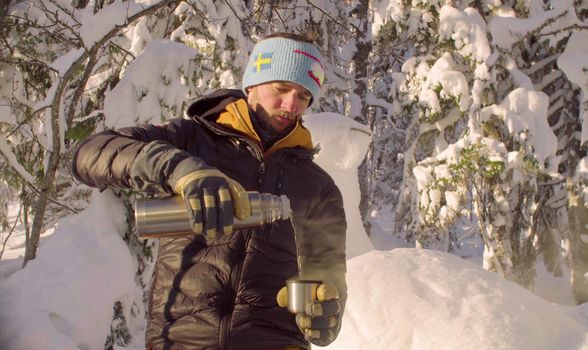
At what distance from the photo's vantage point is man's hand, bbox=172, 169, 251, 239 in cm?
138

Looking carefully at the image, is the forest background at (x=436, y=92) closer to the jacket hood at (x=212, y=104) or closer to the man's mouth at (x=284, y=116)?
the jacket hood at (x=212, y=104)

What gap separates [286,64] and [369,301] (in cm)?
186

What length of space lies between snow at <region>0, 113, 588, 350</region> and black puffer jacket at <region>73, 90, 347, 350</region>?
141 centimetres

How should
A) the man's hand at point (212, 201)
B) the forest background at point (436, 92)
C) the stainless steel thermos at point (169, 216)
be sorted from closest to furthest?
the man's hand at point (212, 201), the stainless steel thermos at point (169, 216), the forest background at point (436, 92)

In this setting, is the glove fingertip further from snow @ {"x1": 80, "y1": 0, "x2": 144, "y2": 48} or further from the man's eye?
snow @ {"x1": 80, "y1": 0, "x2": 144, "y2": 48}

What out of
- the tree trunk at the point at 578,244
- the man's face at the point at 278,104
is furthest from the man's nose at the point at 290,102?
the tree trunk at the point at 578,244

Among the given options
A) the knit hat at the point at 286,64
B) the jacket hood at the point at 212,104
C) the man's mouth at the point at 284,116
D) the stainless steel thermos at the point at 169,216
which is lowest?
the stainless steel thermos at the point at 169,216

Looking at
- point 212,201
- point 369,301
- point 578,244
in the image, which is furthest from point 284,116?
point 578,244

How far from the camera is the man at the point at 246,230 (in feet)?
Result: 6.00

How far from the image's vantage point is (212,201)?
138 cm

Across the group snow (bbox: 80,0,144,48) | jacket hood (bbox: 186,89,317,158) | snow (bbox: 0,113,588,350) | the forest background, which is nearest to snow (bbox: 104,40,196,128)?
the forest background

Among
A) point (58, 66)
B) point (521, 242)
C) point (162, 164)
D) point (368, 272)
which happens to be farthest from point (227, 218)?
point (521, 242)

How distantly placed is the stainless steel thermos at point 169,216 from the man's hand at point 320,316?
1.65 ft

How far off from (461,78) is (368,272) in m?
5.72
